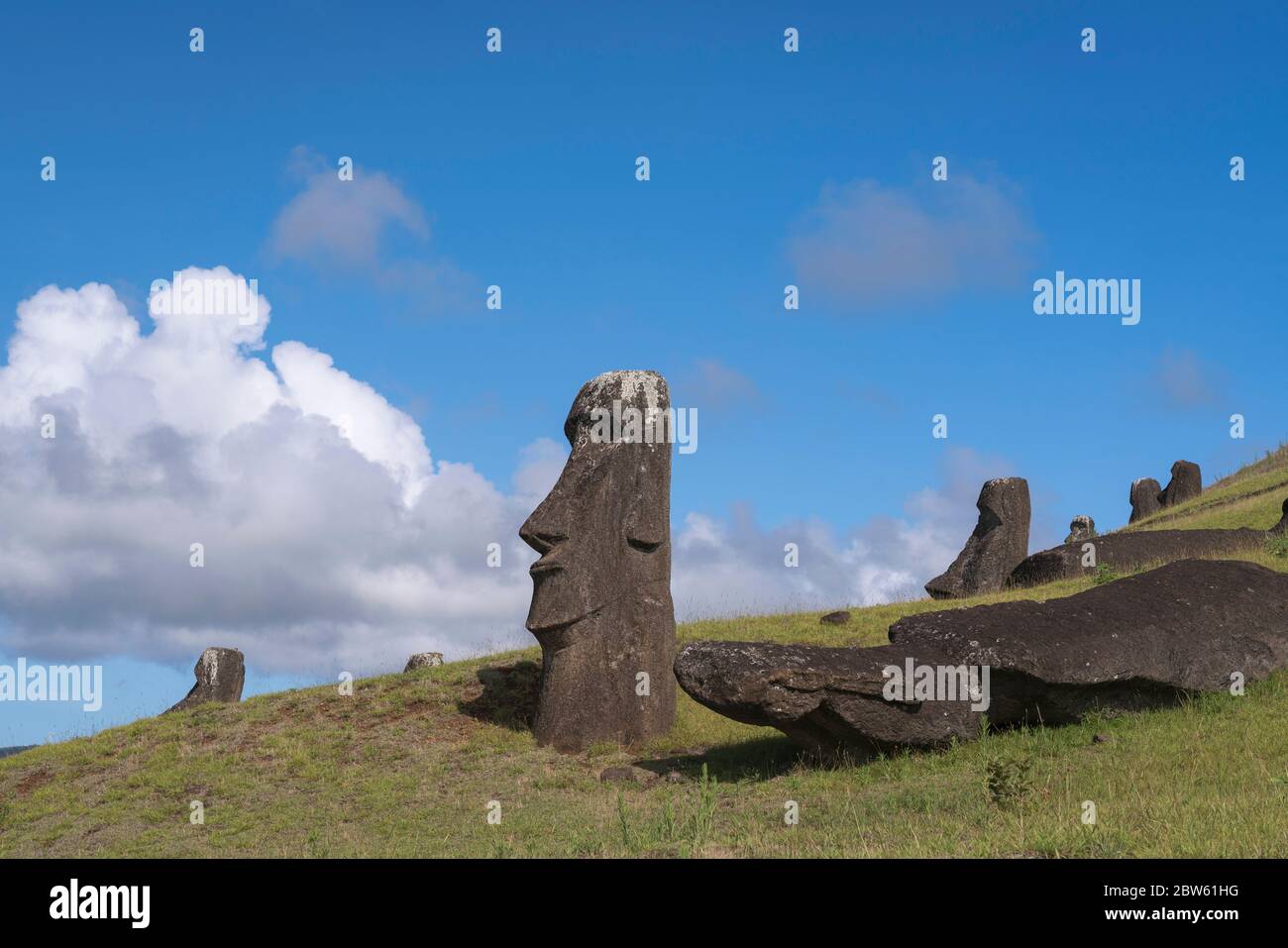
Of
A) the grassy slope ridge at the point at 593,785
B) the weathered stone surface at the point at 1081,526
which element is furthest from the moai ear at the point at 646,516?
the weathered stone surface at the point at 1081,526

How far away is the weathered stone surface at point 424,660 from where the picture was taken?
2703 centimetres

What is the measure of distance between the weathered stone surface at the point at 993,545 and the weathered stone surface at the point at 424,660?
1367cm

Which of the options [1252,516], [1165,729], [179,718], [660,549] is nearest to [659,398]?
[660,549]

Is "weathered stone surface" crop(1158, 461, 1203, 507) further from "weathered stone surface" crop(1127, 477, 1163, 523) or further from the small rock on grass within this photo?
the small rock on grass

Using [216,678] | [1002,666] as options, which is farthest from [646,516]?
[216,678]

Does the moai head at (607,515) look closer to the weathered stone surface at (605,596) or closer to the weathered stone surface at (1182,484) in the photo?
the weathered stone surface at (605,596)

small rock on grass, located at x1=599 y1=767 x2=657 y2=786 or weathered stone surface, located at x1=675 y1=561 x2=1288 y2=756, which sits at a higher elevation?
weathered stone surface, located at x1=675 y1=561 x2=1288 y2=756

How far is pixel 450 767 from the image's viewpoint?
62.3 feet

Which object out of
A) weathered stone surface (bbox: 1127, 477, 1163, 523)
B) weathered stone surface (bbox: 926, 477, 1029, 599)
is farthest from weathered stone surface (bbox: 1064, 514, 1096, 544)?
weathered stone surface (bbox: 926, 477, 1029, 599)

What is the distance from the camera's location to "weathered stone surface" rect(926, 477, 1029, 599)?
31.9m

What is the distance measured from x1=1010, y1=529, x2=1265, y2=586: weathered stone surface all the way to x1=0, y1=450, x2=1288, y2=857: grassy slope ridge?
9.65 ft

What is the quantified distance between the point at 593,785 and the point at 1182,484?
41.3 meters

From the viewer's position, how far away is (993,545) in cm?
3225
